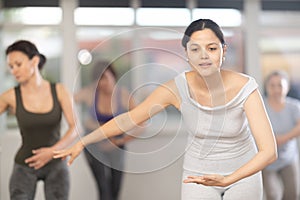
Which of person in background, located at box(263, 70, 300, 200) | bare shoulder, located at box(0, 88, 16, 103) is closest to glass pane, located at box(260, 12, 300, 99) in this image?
person in background, located at box(263, 70, 300, 200)

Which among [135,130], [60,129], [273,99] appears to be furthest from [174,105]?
[273,99]

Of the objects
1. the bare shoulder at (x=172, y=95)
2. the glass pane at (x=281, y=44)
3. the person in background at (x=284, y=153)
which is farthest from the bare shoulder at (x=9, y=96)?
the glass pane at (x=281, y=44)

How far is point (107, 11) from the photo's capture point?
1.87m

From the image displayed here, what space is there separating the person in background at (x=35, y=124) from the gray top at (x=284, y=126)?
2.51 ft

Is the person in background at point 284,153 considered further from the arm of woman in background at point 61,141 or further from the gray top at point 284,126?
the arm of woman in background at point 61,141

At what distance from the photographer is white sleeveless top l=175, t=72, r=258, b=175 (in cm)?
107

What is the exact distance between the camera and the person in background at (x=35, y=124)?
1346mm

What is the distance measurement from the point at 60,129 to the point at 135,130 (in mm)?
232

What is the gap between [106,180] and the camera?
1.85 metres

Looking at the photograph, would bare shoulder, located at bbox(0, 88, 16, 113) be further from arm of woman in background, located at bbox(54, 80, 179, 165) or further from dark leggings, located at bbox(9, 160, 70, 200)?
arm of woman in background, located at bbox(54, 80, 179, 165)

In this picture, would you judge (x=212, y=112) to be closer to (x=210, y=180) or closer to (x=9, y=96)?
(x=210, y=180)

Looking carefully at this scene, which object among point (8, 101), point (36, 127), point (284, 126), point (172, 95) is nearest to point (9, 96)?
point (8, 101)

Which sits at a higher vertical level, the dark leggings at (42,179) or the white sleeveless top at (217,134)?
the white sleeveless top at (217,134)

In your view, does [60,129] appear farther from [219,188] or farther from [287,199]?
[287,199]
